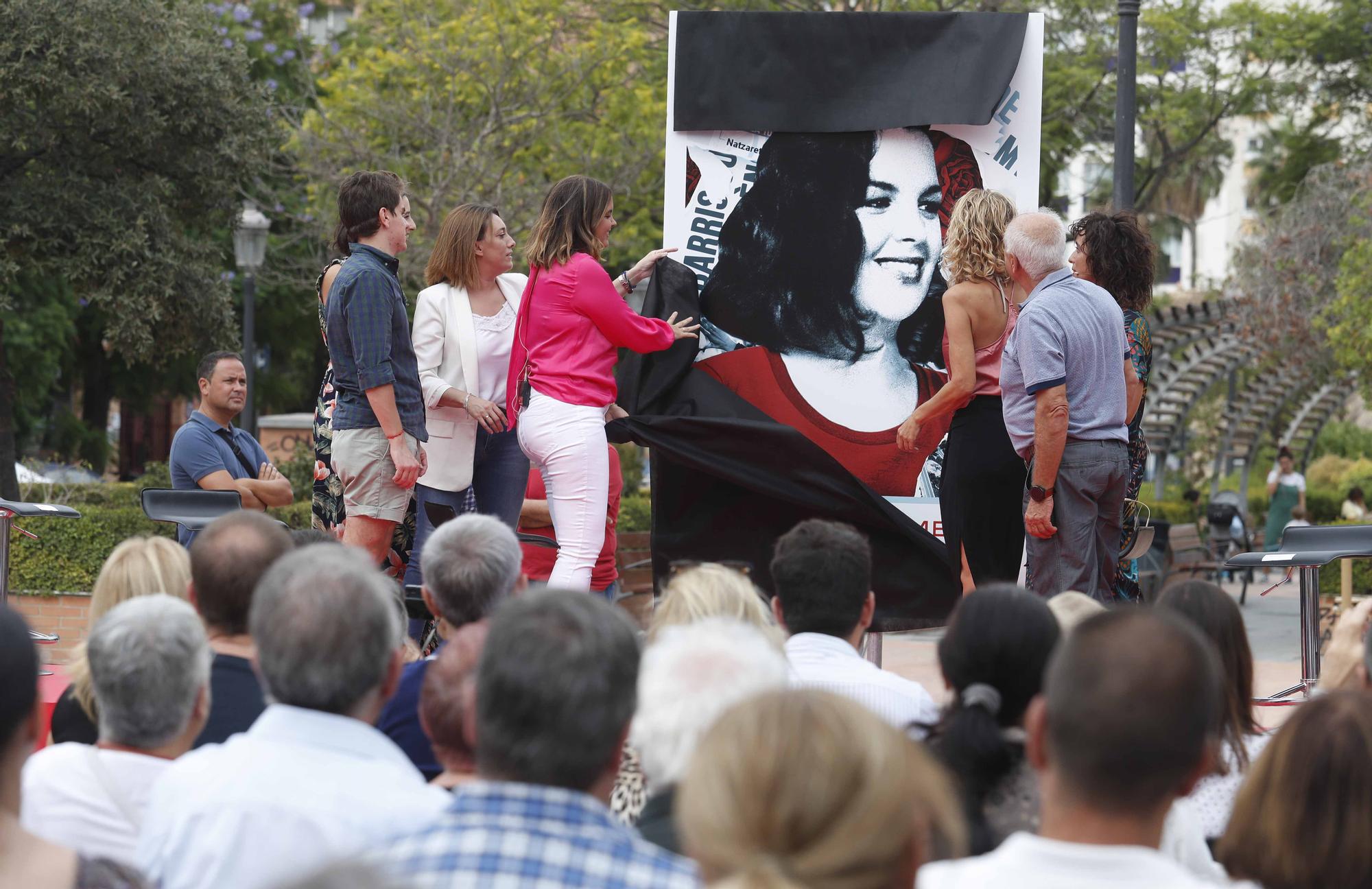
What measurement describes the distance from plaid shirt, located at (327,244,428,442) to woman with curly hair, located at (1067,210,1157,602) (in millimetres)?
2304

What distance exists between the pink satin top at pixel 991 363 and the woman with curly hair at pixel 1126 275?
0.91 ft

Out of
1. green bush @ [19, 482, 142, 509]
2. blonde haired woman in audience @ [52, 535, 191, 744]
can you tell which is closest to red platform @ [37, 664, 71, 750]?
blonde haired woman in audience @ [52, 535, 191, 744]

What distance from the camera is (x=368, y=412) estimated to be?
5.16 m

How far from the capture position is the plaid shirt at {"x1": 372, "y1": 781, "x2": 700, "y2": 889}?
5.81 ft

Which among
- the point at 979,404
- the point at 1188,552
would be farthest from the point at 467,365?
the point at 1188,552

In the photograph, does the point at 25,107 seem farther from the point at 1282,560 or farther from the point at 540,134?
the point at 1282,560

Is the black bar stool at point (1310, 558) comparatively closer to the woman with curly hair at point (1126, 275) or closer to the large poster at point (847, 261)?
the woman with curly hair at point (1126, 275)

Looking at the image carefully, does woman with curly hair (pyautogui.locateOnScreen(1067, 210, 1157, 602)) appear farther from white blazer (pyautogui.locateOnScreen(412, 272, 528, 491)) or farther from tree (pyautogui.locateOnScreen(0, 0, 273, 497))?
tree (pyautogui.locateOnScreen(0, 0, 273, 497))

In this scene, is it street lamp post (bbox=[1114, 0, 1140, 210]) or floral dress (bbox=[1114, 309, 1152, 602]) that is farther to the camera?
street lamp post (bbox=[1114, 0, 1140, 210])

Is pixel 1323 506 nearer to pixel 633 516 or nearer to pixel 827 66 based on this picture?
pixel 633 516

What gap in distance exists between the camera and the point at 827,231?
589 cm

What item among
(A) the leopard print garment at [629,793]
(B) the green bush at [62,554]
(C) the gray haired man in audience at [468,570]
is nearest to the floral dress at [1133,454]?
(C) the gray haired man in audience at [468,570]

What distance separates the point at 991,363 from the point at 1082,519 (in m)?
0.70

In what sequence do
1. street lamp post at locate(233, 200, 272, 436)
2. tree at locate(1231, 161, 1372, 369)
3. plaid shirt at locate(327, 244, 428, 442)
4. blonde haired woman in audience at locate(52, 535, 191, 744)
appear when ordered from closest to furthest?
blonde haired woman in audience at locate(52, 535, 191, 744)
plaid shirt at locate(327, 244, 428, 442)
street lamp post at locate(233, 200, 272, 436)
tree at locate(1231, 161, 1372, 369)
